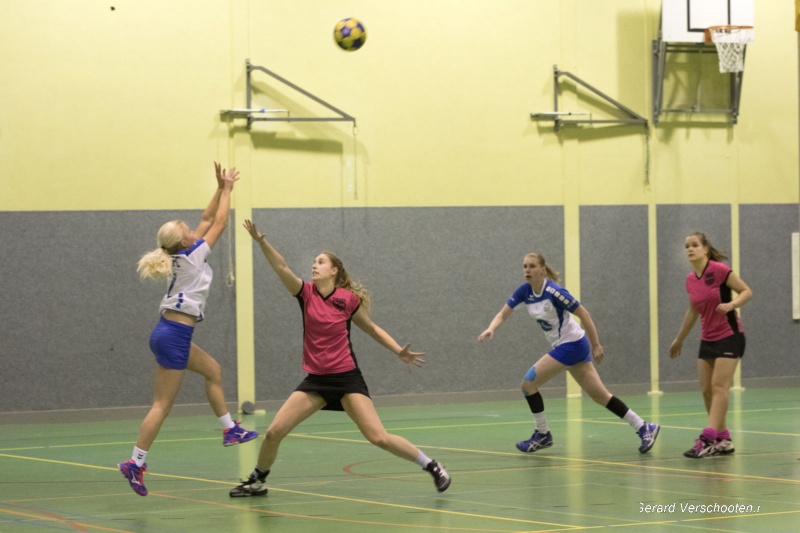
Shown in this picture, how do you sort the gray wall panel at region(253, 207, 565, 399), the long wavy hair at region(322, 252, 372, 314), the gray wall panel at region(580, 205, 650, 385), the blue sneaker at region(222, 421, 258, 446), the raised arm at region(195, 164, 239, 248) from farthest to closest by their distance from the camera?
the gray wall panel at region(580, 205, 650, 385) < the gray wall panel at region(253, 207, 565, 399) < the blue sneaker at region(222, 421, 258, 446) < the raised arm at region(195, 164, 239, 248) < the long wavy hair at region(322, 252, 372, 314)

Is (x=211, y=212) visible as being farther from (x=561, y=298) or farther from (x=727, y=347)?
(x=727, y=347)

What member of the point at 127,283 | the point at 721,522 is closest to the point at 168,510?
the point at 721,522

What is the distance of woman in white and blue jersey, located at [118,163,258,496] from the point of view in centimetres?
889

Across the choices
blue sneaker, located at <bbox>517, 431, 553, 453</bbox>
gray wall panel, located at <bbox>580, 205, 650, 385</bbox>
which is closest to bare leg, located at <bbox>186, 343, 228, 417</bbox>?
blue sneaker, located at <bbox>517, 431, 553, 453</bbox>

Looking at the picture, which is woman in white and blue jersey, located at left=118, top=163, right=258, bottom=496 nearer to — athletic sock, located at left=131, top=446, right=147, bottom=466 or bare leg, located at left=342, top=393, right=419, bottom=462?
athletic sock, located at left=131, top=446, right=147, bottom=466

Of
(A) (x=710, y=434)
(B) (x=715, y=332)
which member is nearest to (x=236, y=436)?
(A) (x=710, y=434)

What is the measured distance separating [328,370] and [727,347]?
4.16 m

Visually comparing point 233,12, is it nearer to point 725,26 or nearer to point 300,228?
point 300,228

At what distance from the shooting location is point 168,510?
844 cm

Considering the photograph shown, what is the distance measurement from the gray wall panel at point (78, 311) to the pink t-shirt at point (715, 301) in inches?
312

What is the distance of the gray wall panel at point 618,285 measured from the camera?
19.4 meters

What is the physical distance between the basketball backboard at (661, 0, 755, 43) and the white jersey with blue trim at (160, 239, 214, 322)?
11.6 metres

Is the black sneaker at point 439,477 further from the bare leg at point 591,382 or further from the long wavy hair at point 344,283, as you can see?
the bare leg at point 591,382

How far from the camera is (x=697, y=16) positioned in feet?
62.6
